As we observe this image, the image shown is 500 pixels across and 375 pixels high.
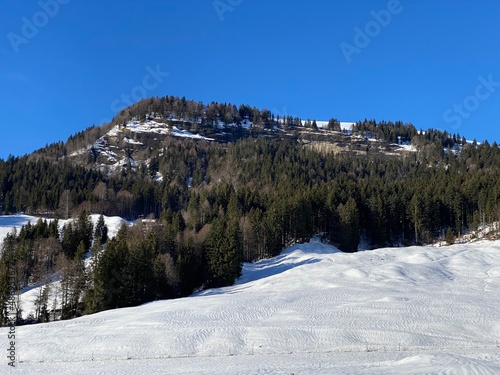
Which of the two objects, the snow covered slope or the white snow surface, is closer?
the white snow surface

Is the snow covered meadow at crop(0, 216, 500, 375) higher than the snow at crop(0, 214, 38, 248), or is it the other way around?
the snow at crop(0, 214, 38, 248)

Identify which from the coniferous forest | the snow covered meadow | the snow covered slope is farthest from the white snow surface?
the snow covered slope

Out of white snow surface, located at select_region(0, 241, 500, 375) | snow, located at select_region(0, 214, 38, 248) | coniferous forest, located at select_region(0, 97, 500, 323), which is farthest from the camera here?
snow, located at select_region(0, 214, 38, 248)

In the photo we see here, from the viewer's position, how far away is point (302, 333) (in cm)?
2959

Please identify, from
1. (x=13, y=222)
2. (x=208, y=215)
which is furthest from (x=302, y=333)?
(x=13, y=222)

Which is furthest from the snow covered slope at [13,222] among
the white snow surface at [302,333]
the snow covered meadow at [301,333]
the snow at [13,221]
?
the snow covered meadow at [301,333]

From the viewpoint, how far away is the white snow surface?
21.9m

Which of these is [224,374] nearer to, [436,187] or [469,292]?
[469,292]

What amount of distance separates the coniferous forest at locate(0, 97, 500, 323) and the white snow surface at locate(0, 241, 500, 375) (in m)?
9.96

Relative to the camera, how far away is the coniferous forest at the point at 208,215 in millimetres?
53562

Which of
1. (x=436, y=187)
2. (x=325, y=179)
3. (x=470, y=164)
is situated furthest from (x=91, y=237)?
(x=470, y=164)

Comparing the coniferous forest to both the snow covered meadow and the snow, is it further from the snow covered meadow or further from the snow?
the snow covered meadow

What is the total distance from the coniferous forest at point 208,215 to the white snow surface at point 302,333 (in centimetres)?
996

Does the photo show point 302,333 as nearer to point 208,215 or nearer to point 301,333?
point 301,333
